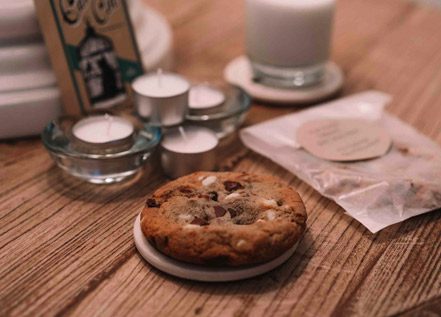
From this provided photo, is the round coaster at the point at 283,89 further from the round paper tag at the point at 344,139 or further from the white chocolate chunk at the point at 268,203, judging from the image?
the white chocolate chunk at the point at 268,203

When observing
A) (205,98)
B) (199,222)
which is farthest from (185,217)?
(205,98)

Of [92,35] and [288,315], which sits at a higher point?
[92,35]

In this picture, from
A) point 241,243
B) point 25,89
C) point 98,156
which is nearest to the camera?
→ point 241,243

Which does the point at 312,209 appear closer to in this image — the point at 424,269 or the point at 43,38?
the point at 424,269

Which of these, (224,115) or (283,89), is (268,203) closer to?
(224,115)

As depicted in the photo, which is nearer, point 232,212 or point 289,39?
point 232,212

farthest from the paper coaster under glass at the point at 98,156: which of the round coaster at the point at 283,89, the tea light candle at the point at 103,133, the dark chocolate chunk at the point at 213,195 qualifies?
the round coaster at the point at 283,89

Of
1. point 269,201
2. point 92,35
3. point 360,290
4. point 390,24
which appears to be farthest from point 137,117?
point 390,24
